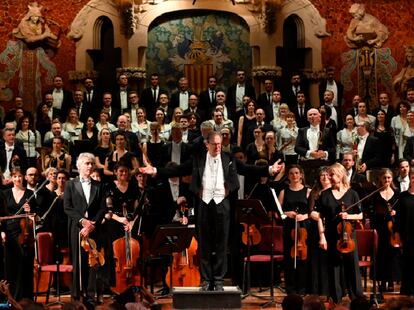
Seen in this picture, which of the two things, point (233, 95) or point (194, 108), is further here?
point (233, 95)

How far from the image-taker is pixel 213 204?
24.1ft

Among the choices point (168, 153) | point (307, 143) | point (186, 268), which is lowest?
point (186, 268)

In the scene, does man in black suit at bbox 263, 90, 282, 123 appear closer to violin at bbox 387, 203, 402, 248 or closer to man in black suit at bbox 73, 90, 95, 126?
man in black suit at bbox 73, 90, 95, 126

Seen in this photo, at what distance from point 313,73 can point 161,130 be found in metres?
3.92

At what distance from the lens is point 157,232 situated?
7.55 meters

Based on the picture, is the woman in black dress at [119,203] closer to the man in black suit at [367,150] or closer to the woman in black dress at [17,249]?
the woman in black dress at [17,249]

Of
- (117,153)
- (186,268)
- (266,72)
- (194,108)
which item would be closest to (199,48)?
(266,72)

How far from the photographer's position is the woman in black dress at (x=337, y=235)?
759 centimetres

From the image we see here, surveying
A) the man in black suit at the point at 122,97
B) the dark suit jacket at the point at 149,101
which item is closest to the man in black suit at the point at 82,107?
the man in black suit at the point at 122,97

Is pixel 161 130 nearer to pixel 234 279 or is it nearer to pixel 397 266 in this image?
pixel 234 279

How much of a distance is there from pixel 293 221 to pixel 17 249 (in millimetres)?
2302

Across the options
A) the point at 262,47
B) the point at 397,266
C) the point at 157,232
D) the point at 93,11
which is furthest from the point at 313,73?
the point at 157,232

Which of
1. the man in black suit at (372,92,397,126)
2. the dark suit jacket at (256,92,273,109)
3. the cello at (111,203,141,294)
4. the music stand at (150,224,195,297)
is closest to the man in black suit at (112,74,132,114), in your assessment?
the dark suit jacket at (256,92,273,109)

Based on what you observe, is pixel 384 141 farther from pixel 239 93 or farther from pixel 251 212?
pixel 251 212
